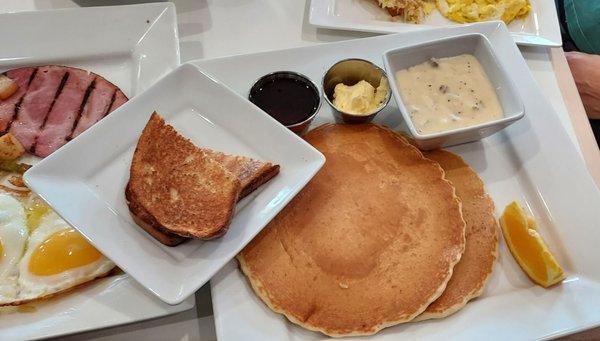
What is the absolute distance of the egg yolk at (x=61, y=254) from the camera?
1.59m

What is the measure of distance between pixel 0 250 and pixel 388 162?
1.34m

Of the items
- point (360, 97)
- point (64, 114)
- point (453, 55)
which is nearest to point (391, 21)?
point (453, 55)

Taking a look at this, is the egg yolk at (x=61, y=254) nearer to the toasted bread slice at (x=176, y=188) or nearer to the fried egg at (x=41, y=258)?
the fried egg at (x=41, y=258)

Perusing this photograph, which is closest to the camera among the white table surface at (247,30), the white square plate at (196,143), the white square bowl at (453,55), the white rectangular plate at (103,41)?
the white square plate at (196,143)

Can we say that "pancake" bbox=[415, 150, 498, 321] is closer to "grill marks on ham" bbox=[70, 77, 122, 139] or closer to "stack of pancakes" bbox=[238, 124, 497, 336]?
"stack of pancakes" bbox=[238, 124, 497, 336]

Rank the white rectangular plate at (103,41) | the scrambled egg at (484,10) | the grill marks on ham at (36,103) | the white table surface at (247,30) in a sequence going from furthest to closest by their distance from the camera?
the scrambled egg at (484,10) < the white table surface at (247,30) < the white rectangular plate at (103,41) < the grill marks on ham at (36,103)

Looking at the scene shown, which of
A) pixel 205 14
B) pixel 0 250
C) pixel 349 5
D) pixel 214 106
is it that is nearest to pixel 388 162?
pixel 214 106

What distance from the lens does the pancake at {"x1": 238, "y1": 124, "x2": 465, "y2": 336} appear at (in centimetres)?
158

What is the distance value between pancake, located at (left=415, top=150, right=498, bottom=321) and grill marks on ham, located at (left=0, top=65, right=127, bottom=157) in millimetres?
1315

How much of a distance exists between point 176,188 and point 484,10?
5.62 feet

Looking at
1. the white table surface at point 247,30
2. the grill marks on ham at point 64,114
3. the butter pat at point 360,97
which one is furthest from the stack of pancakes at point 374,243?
the grill marks on ham at point 64,114

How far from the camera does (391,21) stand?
2365 mm

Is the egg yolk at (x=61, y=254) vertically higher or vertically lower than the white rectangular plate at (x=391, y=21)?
lower

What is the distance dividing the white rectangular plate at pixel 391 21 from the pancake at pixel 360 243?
25.5 inches
